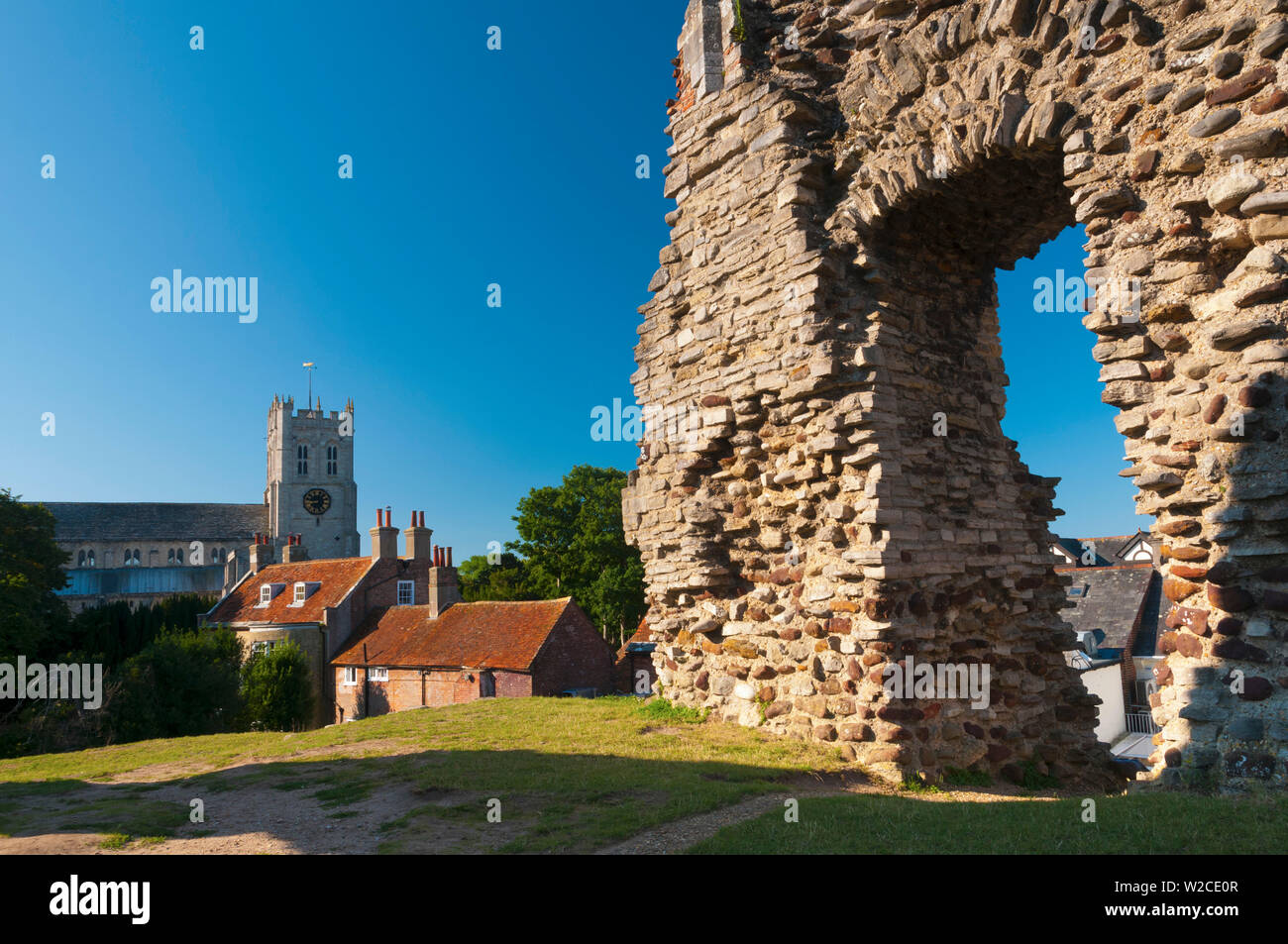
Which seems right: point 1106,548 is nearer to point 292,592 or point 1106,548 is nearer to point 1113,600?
point 1113,600

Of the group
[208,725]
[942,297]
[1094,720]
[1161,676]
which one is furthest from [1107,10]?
[208,725]

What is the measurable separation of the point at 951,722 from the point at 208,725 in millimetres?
28215

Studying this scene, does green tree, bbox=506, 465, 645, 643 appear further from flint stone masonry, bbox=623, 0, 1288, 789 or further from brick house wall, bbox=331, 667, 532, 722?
flint stone masonry, bbox=623, 0, 1288, 789

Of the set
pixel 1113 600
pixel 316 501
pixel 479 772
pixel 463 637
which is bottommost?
pixel 463 637

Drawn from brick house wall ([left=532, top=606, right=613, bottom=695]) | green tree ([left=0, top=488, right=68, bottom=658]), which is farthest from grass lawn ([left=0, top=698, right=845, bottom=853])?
green tree ([left=0, top=488, right=68, bottom=658])

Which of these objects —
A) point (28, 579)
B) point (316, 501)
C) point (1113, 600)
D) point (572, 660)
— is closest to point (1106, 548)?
point (1113, 600)

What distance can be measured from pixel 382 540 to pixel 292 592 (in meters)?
6.39

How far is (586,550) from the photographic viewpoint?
46250 mm

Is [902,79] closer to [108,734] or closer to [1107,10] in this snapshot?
[1107,10]

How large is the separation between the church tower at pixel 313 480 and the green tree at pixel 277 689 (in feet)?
205

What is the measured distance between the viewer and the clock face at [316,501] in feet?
313

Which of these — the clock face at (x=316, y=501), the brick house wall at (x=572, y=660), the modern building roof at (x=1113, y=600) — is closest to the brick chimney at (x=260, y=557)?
the brick house wall at (x=572, y=660)

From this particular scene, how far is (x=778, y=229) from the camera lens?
26.3ft

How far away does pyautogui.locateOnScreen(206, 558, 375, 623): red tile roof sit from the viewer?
40750 millimetres
